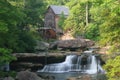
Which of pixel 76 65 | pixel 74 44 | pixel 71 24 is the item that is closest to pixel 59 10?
pixel 71 24

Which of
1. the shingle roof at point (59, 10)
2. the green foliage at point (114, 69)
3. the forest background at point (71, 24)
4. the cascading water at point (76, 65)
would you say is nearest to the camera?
the green foliage at point (114, 69)

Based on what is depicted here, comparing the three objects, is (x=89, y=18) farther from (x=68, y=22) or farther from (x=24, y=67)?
(x=24, y=67)

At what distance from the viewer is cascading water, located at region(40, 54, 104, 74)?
103 feet

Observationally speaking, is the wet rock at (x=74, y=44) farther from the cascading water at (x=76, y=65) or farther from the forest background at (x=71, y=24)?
the cascading water at (x=76, y=65)

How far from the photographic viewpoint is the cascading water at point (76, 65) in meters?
31.3

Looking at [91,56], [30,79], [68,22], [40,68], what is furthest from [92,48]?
[30,79]

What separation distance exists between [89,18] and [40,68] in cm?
1917

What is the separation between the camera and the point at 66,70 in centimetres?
3130

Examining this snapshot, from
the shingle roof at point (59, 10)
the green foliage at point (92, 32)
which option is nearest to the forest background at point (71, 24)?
the green foliage at point (92, 32)

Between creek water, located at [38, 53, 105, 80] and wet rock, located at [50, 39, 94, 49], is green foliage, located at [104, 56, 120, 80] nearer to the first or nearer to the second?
creek water, located at [38, 53, 105, 80]

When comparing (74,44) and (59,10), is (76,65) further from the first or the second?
(59,10)

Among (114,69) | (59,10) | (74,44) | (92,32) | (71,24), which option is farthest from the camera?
(59,10)

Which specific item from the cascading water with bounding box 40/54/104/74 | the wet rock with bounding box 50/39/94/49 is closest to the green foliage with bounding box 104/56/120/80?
the cascading water with bounding box 40/54/104/74

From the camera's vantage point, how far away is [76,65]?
105ft
